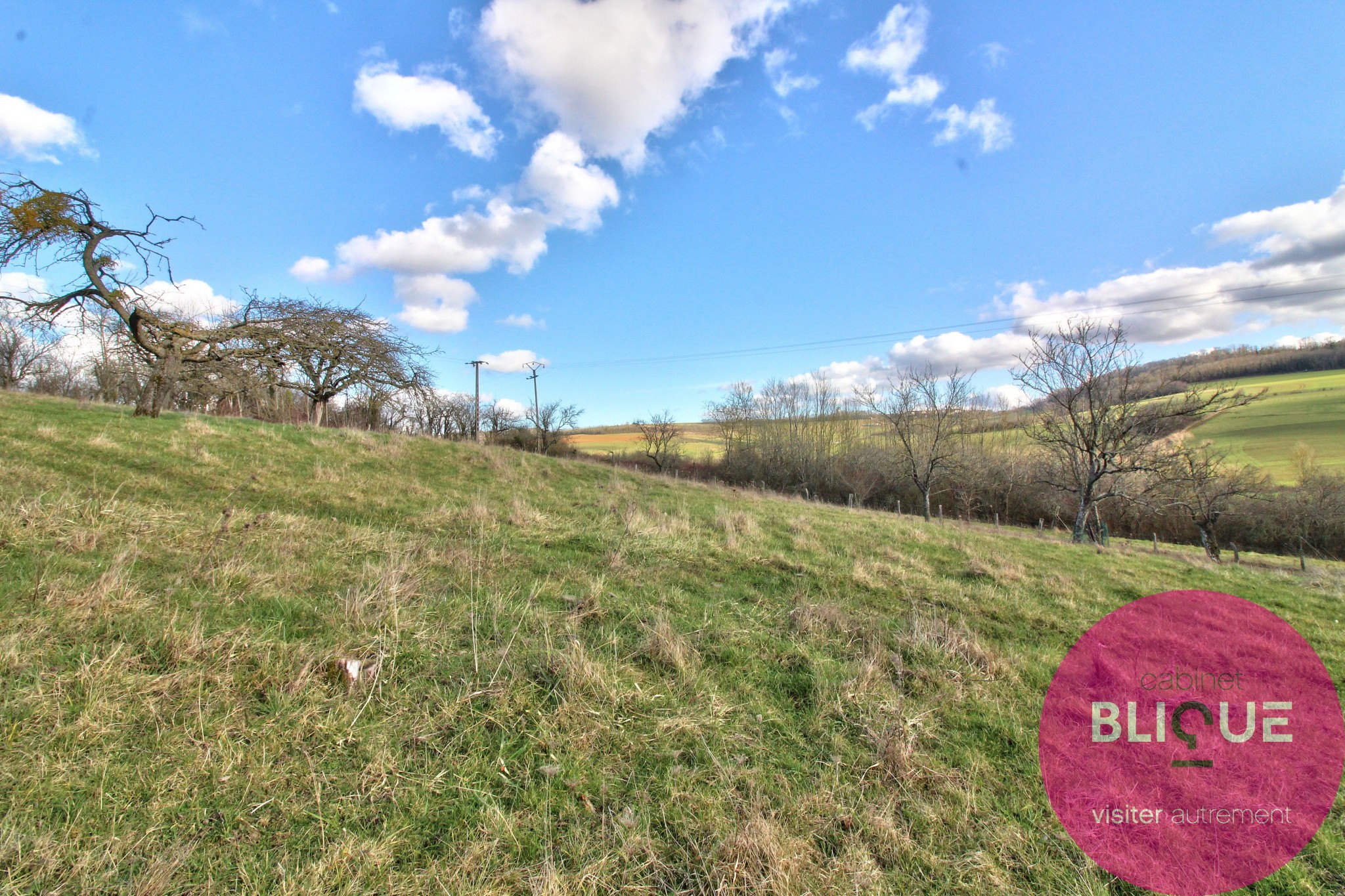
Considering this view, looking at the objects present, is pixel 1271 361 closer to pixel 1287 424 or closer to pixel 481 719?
pixel 1287 424

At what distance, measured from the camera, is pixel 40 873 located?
1.83 m

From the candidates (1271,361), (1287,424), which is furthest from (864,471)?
(1271,361)

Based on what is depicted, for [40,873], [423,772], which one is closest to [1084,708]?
[423,772]

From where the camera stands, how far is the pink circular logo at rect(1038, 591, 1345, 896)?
9.07 ft

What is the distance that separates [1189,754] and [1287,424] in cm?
8172

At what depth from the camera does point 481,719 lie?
3.06 meters

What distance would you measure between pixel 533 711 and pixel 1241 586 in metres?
14.9

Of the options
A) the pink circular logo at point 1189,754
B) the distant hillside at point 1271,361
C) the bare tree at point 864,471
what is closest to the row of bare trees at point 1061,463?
the bare tree at point 864,471

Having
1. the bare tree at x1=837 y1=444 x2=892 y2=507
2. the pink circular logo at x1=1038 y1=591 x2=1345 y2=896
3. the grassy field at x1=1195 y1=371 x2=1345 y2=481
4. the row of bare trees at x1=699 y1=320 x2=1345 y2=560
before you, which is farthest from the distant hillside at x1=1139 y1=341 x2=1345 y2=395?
the pink circular logo at x1=1038 y1=591 x2=1345 y2=896

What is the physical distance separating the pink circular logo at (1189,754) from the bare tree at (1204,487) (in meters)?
27.0

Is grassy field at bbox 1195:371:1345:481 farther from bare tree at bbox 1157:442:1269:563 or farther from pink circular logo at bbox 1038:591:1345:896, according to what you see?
pink circular logo at bbox 1038:591:1345:896

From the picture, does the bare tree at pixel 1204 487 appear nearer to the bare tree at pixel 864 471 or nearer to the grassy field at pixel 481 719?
the bare tree at pixel 864 471

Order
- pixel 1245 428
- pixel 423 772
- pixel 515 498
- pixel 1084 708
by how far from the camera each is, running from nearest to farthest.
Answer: pixel 423 772 → pixel 1084 708 → pixel 515 498 → pixel 1245 428

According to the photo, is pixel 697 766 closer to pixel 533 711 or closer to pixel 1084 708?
pixel 533 711
